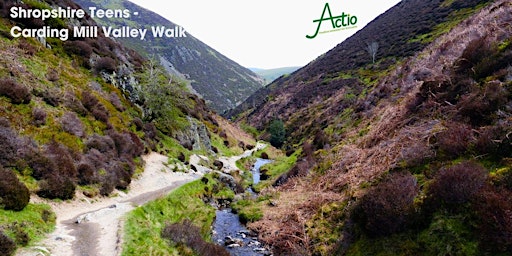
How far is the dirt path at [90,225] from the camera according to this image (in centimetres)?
1129

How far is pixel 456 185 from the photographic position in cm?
1170

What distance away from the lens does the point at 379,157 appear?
1920 cm

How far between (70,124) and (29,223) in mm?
12996

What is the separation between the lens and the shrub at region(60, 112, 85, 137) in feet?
75.2

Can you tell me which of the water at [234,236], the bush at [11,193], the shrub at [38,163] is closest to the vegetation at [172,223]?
the water at [234,236]

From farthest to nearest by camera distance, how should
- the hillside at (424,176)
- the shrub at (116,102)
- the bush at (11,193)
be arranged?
1. the shrub at (116,102)
2. the bush at (11,193)
3. the hillside at (424,176)

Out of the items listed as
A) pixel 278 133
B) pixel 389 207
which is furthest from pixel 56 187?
pixel 278 133

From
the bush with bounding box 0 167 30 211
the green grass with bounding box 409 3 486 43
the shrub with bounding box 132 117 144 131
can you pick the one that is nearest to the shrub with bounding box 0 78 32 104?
the bush with bounding box 0 167 30 211

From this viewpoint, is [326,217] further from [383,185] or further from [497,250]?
[497,250]

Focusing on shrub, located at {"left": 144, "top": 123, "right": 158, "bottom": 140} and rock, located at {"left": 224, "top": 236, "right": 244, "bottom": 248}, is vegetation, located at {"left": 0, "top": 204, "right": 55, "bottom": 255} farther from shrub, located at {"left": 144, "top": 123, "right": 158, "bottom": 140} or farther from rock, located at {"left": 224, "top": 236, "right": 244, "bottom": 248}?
shrub, located at {"left": 144, "top": 123, "right": 158, "bottom": 140}

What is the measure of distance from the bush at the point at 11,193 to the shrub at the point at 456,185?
16727mm

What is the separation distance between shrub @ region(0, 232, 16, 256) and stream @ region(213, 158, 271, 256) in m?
10.4

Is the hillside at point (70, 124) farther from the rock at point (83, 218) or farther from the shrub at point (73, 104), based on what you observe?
the rock at point (83, 218)

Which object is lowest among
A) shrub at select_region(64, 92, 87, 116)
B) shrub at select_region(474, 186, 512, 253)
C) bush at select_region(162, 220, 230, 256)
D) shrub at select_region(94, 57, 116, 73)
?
bush at select_region(162, 220, 230, 256)
